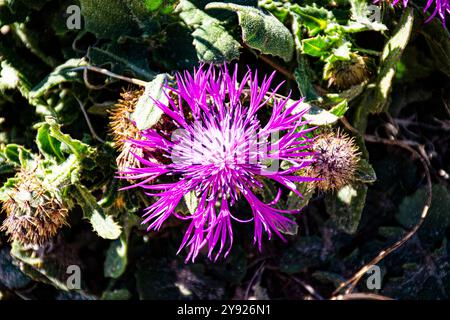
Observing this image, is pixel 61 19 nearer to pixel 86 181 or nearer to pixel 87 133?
pixel 87 133

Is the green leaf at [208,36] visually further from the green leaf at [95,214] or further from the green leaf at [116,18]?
the green leaf at [95,214]

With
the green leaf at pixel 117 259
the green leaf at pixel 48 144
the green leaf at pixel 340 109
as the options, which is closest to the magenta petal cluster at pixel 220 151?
the green leaf at pixel 340 109

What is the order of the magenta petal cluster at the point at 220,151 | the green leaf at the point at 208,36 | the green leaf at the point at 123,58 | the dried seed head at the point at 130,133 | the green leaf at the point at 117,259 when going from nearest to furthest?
the magenta petal cluster at the point at 220,151
the dried seed head at the point at 130,133
the green leaf at the point at 208,36
the green leaf at the point at 123,58
the green leaf at the point at 117,259

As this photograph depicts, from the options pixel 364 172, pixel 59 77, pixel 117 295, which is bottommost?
pixel 117 295

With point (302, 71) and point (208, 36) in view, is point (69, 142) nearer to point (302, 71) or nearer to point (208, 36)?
point (208, 36)

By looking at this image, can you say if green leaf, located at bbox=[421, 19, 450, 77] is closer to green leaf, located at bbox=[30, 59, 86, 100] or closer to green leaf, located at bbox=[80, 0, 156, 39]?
green leaf, located at bbox=[80, 0, 156, 39]

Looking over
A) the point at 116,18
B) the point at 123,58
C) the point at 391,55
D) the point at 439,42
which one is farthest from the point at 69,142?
the point at 439,42
